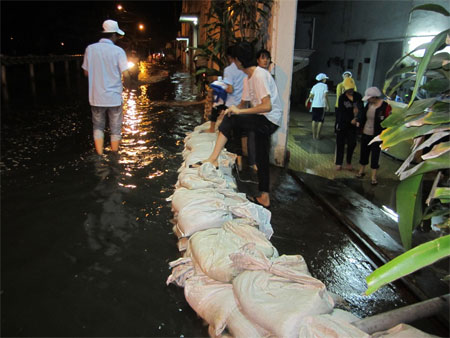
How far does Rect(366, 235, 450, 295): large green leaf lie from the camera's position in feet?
4.02

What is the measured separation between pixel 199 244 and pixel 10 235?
1624mm

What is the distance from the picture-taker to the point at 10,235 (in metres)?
2.72

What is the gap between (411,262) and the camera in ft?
4.08

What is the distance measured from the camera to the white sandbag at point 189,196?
2.73 metres

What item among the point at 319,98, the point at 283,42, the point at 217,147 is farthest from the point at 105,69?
the point at 319,98

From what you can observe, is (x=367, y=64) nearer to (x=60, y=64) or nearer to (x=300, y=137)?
(x=300, y=137)

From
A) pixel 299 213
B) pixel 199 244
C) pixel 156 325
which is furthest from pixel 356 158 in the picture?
pixel 156 325

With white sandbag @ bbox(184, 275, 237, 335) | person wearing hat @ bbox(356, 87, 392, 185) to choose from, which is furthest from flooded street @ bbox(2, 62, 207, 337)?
person wearing hat @ bbox(356, 87, 392, 185)

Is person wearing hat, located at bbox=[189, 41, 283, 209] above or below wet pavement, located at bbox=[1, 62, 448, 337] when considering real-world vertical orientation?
above

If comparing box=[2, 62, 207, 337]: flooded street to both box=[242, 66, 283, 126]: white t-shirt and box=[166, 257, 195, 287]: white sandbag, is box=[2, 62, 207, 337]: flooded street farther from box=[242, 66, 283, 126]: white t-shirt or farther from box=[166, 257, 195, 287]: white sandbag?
box=[242, 66, 283, 126]: white t-shirt

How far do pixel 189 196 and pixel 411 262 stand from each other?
183cm

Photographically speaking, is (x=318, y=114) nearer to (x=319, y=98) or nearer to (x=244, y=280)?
(x=319, y=98)

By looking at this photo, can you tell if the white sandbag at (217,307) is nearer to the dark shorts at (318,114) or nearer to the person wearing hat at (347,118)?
the person wearing hat at (347,118)

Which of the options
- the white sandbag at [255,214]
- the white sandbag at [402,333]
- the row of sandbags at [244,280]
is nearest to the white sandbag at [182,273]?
the row of sandbags at [244,280]
